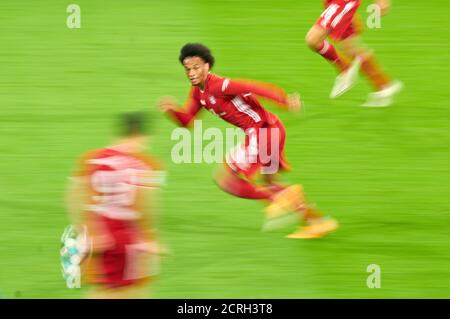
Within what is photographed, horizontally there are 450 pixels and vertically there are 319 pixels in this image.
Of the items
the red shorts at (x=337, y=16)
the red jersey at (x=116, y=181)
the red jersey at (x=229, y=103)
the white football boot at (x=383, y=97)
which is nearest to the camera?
the red jersey at (x=116, y=181)

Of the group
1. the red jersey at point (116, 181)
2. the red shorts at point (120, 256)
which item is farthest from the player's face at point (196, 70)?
the red shorts at point (120, 256)

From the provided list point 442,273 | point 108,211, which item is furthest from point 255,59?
point 108,211

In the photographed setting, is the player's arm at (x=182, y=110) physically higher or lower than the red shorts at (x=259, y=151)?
higher

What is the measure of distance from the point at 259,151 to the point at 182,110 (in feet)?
2.48

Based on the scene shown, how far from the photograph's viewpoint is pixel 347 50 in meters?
13.7

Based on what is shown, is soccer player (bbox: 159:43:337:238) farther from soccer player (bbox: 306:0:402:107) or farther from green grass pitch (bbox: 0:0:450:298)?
soccer player (bbox: 306:0:402:107)

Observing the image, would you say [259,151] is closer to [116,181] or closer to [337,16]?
[116,181]

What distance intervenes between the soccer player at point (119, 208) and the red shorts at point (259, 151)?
70.5 inches

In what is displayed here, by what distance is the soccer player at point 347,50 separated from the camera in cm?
1325

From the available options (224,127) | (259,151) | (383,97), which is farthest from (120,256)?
(383,97)

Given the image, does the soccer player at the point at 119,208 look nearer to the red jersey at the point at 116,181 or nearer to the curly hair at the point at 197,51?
the red jersey at the point at 116,181

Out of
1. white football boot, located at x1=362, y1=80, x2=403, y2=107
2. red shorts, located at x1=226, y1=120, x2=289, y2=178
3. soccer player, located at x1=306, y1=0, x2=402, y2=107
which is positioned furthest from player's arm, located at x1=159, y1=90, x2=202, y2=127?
white football boot, located at x1=362, y1=80, x2=403, y2=107

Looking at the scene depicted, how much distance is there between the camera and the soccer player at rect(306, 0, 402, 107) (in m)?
13.2

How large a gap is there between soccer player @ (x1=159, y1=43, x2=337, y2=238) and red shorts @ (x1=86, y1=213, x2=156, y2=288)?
6.33 ft
